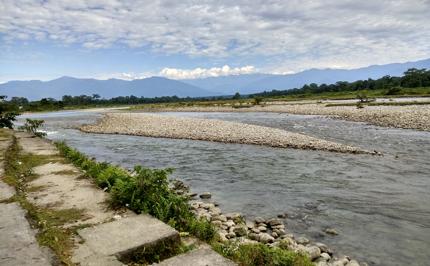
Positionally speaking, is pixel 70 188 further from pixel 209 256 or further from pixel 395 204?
pixel 395 204

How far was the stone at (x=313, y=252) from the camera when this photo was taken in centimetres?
866

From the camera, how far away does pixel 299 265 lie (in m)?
6.96

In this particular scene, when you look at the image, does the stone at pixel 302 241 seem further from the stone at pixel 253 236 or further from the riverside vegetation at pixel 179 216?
the stone at pixel 253 236

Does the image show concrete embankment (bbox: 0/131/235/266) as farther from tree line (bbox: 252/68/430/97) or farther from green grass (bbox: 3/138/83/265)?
tree line (bbox: 252/68/430/97)

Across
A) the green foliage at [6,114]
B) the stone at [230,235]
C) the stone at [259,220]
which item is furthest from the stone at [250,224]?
the green foliage at [6,114]

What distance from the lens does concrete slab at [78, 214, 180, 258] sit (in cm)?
698

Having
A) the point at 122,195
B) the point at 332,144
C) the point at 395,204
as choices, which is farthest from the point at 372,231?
the point at 332,144

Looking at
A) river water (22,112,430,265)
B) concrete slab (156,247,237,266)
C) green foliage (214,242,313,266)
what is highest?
concrete slab (156,247,237,266)

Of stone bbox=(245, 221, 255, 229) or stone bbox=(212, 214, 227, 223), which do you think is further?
stone bbox=(212, 214, 227, 223)

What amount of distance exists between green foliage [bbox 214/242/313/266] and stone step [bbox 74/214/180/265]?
112 cm

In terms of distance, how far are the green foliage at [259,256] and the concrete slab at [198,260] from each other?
1.87 feet

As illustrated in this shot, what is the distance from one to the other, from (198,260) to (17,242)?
3.68 metres

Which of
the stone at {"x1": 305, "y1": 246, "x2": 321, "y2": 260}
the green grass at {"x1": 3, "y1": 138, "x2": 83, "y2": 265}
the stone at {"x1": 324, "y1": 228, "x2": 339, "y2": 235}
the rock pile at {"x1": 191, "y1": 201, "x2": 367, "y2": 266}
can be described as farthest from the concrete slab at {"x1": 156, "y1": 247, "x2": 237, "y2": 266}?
the stone at {"x1": 324, "y1": 228, "x2": 339, "y2": 235}

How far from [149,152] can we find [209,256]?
2142 cm
